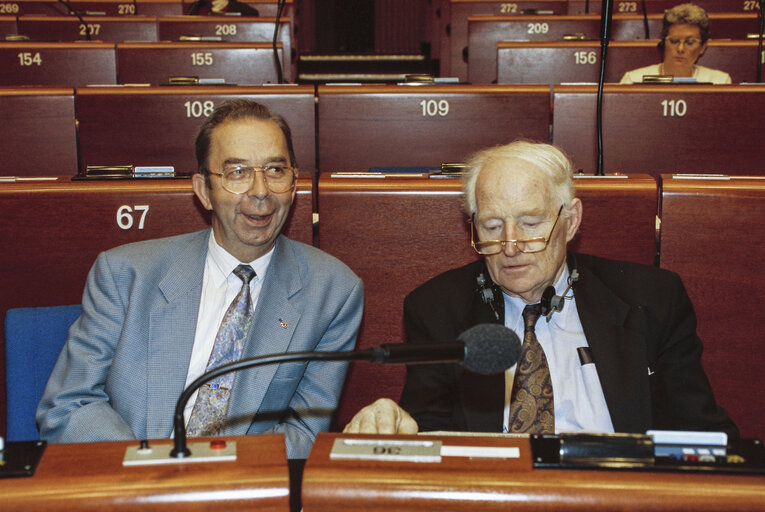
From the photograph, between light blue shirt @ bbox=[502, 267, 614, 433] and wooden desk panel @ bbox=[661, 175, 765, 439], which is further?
wooden desk panel @ bbox=[661, 175, 765, 439]

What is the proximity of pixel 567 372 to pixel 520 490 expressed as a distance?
0.96m

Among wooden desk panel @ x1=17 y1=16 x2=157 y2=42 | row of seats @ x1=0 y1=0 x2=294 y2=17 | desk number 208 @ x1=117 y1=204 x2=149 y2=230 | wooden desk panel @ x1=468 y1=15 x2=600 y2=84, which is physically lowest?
desk number 208 @ x1=117 y1=204 x2=149 y2=230

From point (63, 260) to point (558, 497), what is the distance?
1581mm

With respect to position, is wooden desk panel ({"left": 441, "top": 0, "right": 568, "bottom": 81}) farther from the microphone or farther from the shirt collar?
the microphone

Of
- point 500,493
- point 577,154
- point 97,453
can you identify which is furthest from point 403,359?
point 577,154

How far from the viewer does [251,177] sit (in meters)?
1.87

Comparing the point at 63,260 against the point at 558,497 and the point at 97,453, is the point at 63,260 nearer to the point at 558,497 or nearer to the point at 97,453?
the point at 97,453

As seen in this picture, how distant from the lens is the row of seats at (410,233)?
197cm

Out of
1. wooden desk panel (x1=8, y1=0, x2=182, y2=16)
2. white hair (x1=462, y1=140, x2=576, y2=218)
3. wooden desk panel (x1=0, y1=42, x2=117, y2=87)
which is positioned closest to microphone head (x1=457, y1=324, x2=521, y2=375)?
white hair (x1=462, y1=140, x2=576, y2=218)

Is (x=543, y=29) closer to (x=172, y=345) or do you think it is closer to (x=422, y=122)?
(x=422, y=122)

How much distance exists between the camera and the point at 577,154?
118 inches

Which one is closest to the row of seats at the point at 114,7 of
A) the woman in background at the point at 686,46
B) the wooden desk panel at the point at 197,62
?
the wooden desk panel at the point at 197,62

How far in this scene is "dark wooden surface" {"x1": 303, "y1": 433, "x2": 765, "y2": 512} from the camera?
0.78 meters

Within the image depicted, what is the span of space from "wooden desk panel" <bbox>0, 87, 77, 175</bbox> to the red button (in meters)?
2.33
